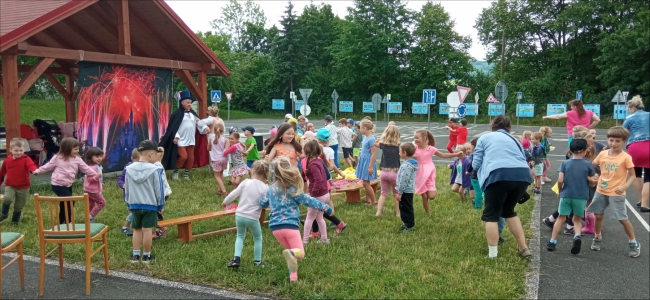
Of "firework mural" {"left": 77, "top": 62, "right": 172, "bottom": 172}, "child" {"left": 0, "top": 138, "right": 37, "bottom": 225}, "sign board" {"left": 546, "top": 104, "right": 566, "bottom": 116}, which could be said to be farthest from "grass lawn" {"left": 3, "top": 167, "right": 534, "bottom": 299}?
"sign board" {"left": 546, "top": 104, "right": 566, "bottom": 116}

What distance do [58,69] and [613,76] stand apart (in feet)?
140

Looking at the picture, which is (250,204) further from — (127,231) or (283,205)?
(127,231)

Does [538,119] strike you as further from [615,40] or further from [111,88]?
[111,88]

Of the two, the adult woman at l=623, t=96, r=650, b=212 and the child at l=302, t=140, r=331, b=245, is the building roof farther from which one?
the adult woman at l=623, t=96, r=650, b=212

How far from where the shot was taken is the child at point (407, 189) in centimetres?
742

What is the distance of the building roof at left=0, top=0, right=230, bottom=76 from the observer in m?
11.1

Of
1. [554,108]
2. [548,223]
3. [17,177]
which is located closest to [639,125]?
[548,223]

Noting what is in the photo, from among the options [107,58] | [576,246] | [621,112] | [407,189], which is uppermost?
[107,58]

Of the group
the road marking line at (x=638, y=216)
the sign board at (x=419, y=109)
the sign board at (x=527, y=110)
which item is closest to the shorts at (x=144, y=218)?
the road marking line at (x=638, y=216)

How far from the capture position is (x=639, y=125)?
915 centimetres

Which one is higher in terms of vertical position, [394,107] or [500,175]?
[394,107]

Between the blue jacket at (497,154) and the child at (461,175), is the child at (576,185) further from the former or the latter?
the child at (461,175)

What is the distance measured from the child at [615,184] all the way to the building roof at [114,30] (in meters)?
10.1

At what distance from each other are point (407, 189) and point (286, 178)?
262 centimetres
